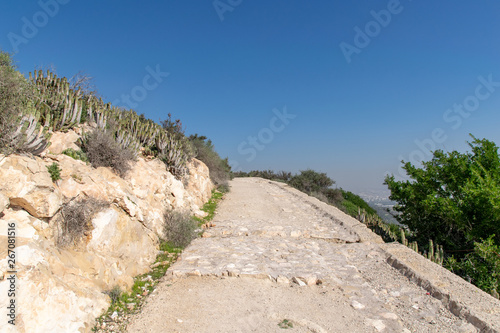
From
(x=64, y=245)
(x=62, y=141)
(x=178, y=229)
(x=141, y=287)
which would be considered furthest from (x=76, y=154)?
(x=141, y=287)

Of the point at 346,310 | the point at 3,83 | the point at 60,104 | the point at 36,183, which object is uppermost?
the point at 60,104

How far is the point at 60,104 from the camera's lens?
687cm

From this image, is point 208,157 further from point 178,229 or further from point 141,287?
point 141,287

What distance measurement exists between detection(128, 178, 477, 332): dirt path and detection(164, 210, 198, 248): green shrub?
341mm

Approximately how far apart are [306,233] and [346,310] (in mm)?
4359

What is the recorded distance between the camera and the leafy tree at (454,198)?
749cm

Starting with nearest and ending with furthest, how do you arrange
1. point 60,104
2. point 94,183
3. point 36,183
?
point 36,183 → point 94,183 → point 60,104

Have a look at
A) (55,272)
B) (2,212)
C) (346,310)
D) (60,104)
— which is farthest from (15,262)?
(60,104)

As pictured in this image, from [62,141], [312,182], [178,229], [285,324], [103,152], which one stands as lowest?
[285,324]

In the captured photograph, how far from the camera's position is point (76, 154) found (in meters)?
6.02

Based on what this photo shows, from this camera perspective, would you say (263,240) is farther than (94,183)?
Yes

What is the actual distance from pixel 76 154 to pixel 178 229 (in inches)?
120

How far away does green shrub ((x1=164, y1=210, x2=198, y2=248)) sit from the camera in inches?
282

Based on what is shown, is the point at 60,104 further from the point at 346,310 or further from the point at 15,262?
the point at 346,310
